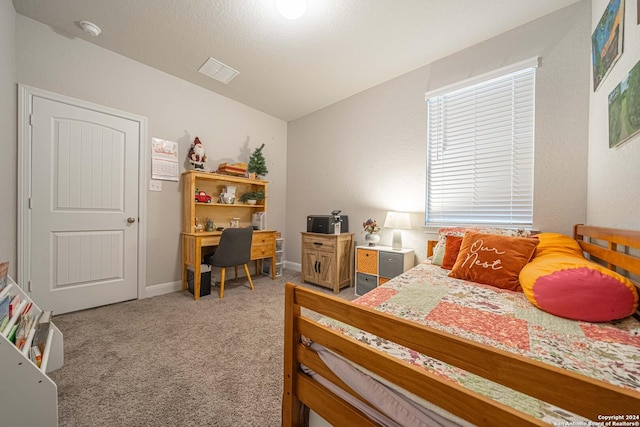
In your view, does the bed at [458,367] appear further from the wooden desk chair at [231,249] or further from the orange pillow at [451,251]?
the wooden desk chair at [231,249]

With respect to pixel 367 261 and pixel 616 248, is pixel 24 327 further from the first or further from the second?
pixel 616 248

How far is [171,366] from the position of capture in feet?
4.77

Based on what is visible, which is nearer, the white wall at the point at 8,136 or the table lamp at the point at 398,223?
the white wall at the point at 8,136

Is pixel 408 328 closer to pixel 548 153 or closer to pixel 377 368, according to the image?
pixel 377 368

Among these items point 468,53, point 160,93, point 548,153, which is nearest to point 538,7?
point 468,53

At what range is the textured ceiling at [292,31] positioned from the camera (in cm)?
185

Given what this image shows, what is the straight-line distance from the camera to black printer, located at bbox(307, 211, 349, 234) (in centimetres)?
295

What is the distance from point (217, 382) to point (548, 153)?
300 cm

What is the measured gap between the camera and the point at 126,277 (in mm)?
2471

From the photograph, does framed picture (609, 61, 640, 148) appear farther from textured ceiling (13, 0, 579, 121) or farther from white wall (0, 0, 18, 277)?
white wall (0, 0, 18, 277)

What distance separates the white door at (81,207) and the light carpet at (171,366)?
256 millimetres

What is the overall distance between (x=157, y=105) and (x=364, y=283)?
10.3ft

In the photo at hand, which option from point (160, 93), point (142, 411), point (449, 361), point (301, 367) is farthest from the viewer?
point (160, 93)

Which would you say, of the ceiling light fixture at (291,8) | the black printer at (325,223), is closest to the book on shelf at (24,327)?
the black printer at (325,223)
